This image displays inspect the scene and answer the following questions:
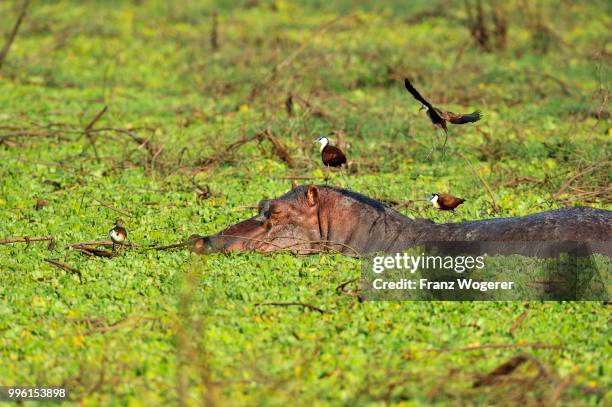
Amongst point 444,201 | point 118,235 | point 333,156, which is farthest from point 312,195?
point 118,235

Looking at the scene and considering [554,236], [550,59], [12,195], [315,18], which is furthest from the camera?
[315,18]

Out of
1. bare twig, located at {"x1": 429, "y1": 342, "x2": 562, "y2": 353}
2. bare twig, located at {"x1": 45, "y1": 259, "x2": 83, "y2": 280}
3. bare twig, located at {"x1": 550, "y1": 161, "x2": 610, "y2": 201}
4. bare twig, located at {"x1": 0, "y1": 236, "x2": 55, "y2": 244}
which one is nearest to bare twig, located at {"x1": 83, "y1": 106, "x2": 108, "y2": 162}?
bare twig, located at {"x1": 0, "y1": 236, "x2": 55, "y2": 244}

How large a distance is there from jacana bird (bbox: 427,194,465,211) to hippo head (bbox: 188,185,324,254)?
2.69ft

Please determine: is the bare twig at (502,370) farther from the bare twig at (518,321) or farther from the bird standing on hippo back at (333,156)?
the bird standing on hippo back at (333,156)

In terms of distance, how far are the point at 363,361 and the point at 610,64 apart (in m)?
7.99

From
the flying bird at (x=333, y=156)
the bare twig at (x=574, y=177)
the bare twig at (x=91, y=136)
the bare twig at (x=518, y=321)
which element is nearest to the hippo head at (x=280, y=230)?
the flying bird at (x=333, y=156)

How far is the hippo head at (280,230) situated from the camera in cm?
621

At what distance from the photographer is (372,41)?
13.4m

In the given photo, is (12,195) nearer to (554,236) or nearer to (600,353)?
(554,236)

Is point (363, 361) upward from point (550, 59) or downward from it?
upward

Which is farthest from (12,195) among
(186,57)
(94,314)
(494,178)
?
(186,57)

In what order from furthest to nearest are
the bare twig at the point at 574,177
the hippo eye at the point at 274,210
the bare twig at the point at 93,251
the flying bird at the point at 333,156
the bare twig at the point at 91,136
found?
the bare twig at the point at 91,136
the bare twig at the point at 574,177
the flying bird at the point at 333,156
the hippo eye at the point at 274,210
the bare twig at the point at 93,251

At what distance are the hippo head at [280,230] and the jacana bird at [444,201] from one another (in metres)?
0.82

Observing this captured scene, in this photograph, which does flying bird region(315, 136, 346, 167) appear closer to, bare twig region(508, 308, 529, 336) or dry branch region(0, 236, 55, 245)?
dry branch region(0, 236, 55, 245)
